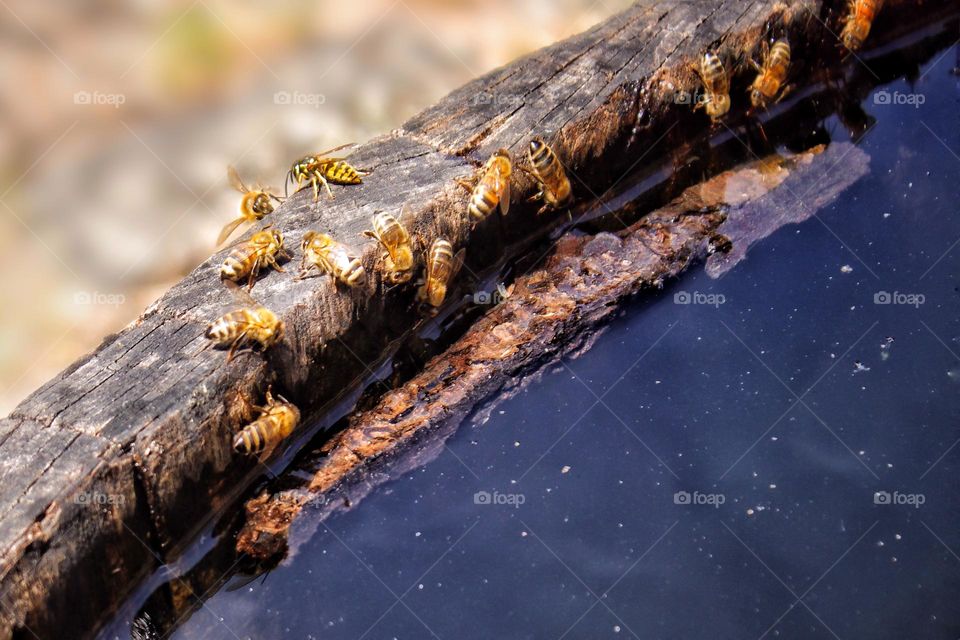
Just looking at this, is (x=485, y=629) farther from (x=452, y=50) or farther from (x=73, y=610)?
(x=452, y=50)

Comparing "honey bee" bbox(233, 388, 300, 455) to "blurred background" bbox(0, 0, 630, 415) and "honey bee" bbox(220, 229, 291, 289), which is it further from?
"blurred background" bbox(0, 0, 630, 415)

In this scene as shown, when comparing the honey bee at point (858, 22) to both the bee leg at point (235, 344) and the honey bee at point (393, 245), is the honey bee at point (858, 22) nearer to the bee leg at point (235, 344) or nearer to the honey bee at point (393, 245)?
the honey bee at point (393, 245)

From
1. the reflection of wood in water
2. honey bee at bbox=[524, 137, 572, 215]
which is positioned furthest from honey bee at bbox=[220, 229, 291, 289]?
the reflection of wood in water

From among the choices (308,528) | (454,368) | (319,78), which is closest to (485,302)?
(454,368)

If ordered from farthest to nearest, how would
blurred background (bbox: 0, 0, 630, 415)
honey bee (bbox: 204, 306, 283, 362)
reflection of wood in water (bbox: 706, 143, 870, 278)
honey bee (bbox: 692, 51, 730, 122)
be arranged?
blurred background (bbox: 0, 0, 630, 415)
honey bee (bbox: 692, 51, 730, 122)
reflection of wood in water (bbox: 706, 143, 870, 278)
honey bee (bbox: 204, 306, 283, 362)

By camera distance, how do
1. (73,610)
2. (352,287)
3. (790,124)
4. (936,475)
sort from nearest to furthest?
(73,610), (936,475), (352,287), (790,124)

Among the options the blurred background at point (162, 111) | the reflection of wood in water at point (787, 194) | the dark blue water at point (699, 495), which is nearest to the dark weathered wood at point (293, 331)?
the dark blue water at point (699, 495)
